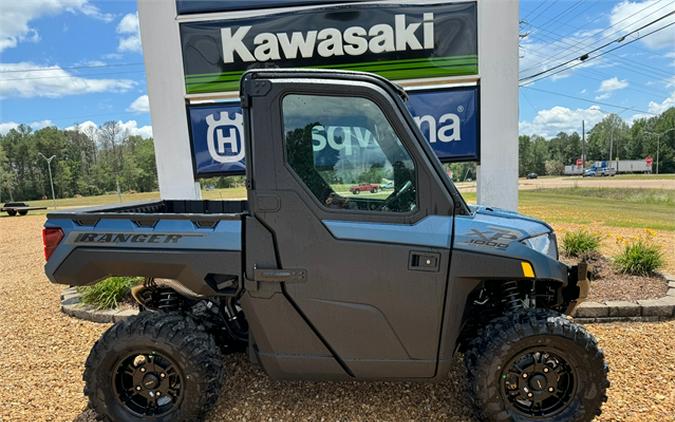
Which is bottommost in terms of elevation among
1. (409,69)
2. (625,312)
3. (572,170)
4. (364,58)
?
(572,170)

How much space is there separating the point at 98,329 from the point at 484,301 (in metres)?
3.99

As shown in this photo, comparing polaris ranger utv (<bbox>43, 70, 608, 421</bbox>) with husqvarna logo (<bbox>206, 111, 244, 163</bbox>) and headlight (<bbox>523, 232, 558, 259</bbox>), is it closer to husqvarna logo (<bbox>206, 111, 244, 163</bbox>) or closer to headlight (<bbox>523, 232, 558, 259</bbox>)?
headlight (<bbox>523, 232, 558, 259</bbox>)

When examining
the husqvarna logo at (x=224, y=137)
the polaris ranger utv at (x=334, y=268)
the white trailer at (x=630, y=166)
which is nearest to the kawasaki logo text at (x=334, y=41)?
the husqvarna logo at (x=224, y=137)

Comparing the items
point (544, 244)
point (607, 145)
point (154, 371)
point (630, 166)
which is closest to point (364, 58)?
point (544, 244)

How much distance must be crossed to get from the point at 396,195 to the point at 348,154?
37 cm

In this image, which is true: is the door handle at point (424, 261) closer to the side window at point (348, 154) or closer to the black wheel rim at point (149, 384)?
the side window at point (348, 154)

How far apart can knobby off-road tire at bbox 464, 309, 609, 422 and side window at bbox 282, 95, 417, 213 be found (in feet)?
3.12

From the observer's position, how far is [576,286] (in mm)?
2539

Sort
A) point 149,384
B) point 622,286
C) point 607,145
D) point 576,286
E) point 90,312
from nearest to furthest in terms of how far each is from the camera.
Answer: point 149,384, point 576,286, point 90,312, point 622,286, point 607,145

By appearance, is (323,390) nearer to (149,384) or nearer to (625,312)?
(149,384)

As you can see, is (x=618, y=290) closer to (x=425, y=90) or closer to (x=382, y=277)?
(x=425, y=90)

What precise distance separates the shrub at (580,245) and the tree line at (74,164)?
59283 millimetres

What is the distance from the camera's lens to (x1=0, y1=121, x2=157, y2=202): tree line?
195 ft

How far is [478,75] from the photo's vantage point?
4.73 m
